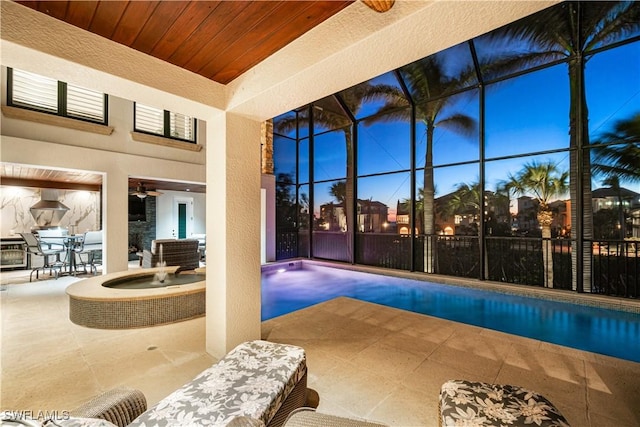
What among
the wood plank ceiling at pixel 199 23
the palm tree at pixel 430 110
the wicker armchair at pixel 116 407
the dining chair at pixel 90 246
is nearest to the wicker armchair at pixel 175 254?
the dining chair at pixel 90 246

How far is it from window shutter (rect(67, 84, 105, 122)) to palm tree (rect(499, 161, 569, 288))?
9.22 metres

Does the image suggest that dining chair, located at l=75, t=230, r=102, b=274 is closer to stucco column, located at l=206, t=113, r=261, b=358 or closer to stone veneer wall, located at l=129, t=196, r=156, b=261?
stone veneer wall, located at l=129, t=196, r=156, b=261

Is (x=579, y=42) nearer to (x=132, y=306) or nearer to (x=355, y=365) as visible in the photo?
(x=355, y=365)

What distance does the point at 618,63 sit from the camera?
508 centimetres

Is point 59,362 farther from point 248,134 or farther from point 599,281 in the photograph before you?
point 599,281

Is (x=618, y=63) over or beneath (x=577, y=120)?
over

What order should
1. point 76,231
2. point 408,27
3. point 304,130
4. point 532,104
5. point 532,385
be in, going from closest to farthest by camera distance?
point 408,27 < point 532,385 < point 532,104 < point 76,231 < point 304,130

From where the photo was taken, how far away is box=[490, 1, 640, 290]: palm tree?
491 centimetres

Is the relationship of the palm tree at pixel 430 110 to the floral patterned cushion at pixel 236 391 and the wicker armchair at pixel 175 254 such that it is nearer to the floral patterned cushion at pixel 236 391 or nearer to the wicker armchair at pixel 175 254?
the wicker armchair at pixel 175 254

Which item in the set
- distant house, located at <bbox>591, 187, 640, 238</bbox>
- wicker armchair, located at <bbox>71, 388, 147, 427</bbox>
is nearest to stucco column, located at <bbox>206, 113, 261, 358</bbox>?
wicker armchair, located at <bbox>71, 388, 147, 427</bbox>

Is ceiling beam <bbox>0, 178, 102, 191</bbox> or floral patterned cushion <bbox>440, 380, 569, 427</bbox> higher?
ceiling beam <bbox>0, 178, 102, 191</bbox>

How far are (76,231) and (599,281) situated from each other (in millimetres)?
13346

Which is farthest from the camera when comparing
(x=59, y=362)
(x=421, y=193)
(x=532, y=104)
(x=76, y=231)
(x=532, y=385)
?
(x=76, y=231)

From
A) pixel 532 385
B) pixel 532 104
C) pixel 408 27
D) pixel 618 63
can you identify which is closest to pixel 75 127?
pixel 408 27
